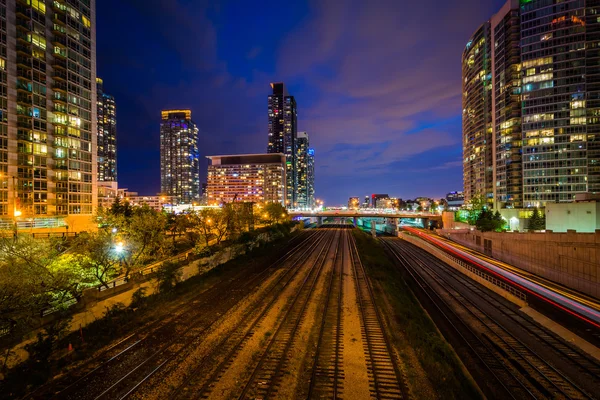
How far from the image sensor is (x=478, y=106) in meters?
119

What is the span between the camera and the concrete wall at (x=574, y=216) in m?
45.2

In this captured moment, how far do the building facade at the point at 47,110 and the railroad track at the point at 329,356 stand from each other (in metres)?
59.9

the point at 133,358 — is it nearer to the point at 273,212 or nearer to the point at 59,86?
the point at 273,212

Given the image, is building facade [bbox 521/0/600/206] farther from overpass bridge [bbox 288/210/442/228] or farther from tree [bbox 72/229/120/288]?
tree [bbox 72/229/120/288]

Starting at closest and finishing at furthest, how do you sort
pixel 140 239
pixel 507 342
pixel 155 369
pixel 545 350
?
pixel 155 369 < pixel 545 350 < pixel 507 342 < pixel 140 239

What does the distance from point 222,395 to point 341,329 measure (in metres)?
8.53

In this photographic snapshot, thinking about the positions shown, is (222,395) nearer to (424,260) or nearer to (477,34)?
(424,260)

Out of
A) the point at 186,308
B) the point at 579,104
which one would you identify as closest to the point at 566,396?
the point at 186,308

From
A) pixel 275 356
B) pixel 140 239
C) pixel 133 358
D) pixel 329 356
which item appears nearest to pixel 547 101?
pixel 329 356

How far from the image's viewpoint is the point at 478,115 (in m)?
119

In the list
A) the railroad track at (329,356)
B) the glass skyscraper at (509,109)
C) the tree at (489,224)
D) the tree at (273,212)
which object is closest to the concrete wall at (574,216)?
the tree at (489,224)

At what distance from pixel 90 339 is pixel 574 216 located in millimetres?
65571

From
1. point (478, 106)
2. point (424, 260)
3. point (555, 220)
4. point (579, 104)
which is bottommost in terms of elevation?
point (424, 260)

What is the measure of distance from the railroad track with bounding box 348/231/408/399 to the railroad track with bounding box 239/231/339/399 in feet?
13.3
